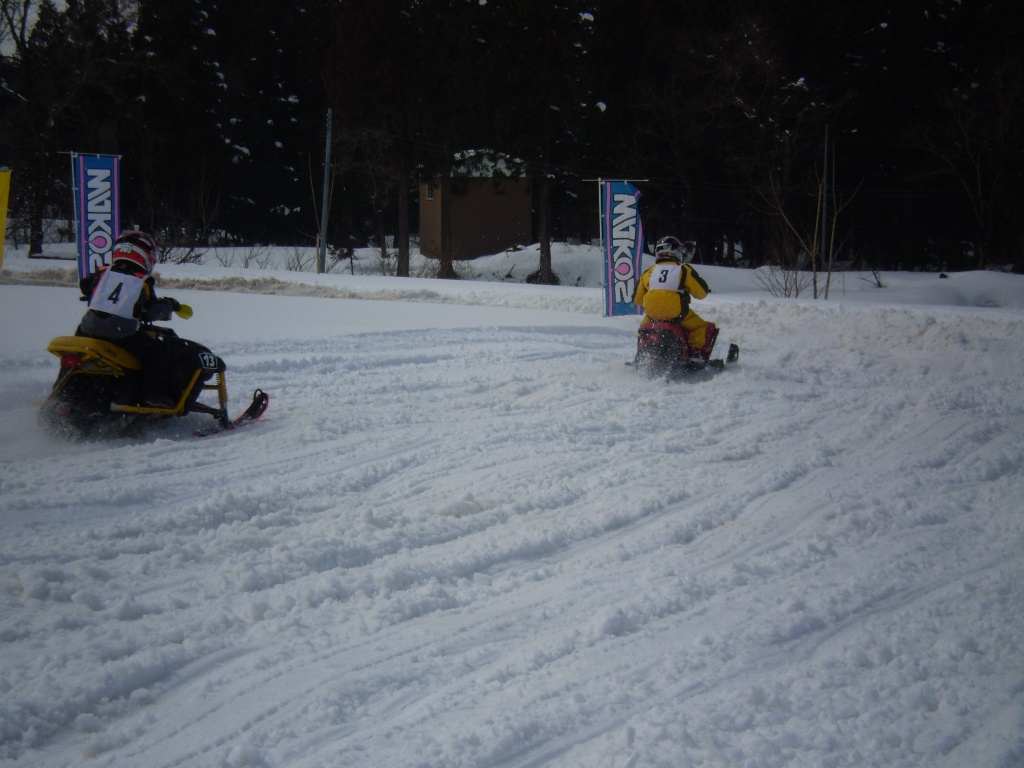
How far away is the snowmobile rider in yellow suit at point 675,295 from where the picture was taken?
8.70 metres

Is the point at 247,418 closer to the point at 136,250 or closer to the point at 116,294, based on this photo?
the point at 116,294

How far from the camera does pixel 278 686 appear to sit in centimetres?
299

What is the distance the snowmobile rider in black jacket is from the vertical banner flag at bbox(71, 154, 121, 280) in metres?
9.44

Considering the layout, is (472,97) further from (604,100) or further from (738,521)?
(738,521)

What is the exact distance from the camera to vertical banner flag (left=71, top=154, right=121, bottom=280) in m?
15.2

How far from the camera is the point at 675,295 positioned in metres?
8.68

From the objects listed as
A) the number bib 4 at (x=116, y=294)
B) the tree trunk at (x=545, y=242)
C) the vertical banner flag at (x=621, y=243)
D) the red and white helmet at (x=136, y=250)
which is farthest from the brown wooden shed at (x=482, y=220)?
the number bib 4 at (x=116, y=294)

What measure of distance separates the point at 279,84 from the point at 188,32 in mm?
4167

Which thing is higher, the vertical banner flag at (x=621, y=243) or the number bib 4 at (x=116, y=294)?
the vertical banner flag at (x=621, y=243)

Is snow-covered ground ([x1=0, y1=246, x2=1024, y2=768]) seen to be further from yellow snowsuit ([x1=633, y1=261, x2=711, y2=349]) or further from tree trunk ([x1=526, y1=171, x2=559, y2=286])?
tree trunk ([x1=526, y1=171, x2=559, y2=286])

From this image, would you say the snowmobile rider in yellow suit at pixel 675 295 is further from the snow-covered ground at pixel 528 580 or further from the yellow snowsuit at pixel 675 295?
the snow-covered ground at pixel 528 580

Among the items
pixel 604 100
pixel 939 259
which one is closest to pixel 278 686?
pixel 604 100

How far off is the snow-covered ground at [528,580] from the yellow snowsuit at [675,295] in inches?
30.5

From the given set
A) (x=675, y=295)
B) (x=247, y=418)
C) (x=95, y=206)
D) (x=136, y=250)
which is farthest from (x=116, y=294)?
(x=95, y=206)
